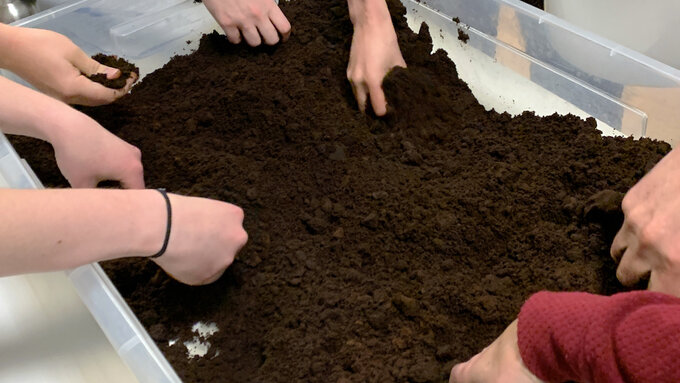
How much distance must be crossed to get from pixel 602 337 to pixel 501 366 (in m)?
0.13

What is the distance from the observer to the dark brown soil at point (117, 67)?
47.6 inches

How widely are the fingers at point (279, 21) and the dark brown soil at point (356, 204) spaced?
36 millimetres

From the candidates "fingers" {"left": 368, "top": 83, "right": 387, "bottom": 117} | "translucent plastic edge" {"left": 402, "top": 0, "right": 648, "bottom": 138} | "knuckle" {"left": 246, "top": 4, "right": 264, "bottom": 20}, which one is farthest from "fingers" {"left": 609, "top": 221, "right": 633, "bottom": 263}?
"knuckle" {"left": 246, "top": 4, "right": 264, "bottom": 20}

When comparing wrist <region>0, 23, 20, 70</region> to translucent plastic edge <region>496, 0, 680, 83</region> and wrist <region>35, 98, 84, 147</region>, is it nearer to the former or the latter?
wrist <region>35, 98, 84, 147</region>

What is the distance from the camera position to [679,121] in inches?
40.2

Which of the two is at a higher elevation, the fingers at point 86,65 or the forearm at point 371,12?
the forearm at point 371,12

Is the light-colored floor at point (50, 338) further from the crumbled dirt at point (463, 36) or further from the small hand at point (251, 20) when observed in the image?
the crumbled dirt at point (463, 36)

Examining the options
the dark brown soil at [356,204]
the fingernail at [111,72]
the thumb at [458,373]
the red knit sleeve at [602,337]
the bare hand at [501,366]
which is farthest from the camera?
the fingernail at [111,72]

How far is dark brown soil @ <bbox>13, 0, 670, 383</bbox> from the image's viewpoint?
0.82 metres

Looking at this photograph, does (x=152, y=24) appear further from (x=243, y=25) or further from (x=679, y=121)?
(x=679, y=121)

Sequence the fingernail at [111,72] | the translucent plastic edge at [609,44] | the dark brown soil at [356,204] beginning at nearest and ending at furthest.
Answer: the dark brown soil at [356,204]
the translucent plastic edge at [609,44]
the fingernail at [111,72]

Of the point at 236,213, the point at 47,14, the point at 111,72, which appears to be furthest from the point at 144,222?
the point at 47,14

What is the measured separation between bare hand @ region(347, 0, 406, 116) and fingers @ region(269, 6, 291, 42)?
17 cm

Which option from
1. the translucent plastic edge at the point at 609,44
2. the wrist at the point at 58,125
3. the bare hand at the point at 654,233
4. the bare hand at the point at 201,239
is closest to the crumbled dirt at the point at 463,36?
the translucent plastic edge at the point at 609,44
